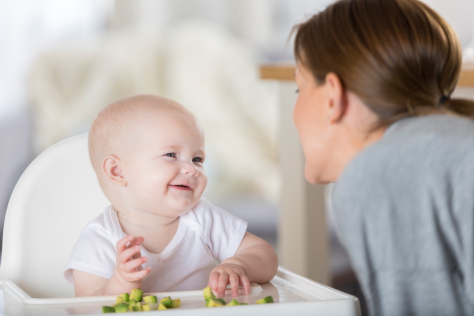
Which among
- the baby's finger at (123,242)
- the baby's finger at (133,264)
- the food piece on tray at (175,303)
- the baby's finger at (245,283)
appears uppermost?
the baby's finger at (123,242)

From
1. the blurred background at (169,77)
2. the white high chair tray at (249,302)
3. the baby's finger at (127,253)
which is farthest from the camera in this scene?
the blurred background at (169,77)

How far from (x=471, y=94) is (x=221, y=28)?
1791 millimetres

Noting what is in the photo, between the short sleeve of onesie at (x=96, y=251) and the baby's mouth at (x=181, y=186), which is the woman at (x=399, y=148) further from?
the short sleeve of onesie at (x=96, y=251)

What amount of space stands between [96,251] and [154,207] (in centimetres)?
10

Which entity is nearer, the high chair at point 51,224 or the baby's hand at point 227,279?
the baby's hand at point 227,279

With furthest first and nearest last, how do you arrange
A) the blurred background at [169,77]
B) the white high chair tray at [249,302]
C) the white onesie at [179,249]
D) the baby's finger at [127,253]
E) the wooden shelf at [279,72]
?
1. the blurred background at [169,77]
2. the wooden shelf at [279,72]
3. the white onesie at [179,249]
4. the baby's finger at [127,253]
5. the white high chair tray at [249,302]

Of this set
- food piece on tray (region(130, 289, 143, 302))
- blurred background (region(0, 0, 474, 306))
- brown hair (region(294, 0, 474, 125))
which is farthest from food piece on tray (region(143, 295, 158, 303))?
blurred background (region(0, 0, 474, 306))

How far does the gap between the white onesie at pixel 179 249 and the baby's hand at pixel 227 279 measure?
0.11 m

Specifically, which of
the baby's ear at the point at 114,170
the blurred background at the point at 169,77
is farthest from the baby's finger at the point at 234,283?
the blurred background at the point at 169,77

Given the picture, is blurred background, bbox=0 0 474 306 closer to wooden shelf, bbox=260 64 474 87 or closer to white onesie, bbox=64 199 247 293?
wooden shelf, bbox=260 64 474 87

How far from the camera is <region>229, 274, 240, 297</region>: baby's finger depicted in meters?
0.74

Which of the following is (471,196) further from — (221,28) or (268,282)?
(221,28)

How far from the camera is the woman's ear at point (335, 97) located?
0.73 meters

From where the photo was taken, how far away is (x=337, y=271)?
2129mm
